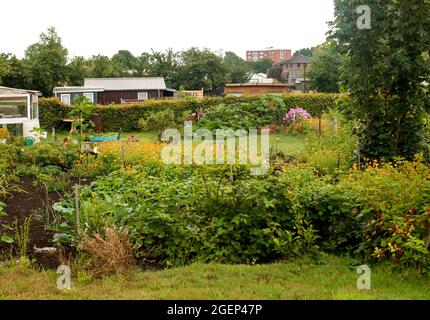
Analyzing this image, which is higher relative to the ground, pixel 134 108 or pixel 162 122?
pixel 134 108

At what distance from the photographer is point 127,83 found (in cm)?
4028

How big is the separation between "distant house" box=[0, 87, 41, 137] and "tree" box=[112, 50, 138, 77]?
34.4m

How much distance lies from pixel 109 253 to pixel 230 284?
1264 mm

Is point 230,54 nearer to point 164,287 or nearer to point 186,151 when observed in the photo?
point 186,151

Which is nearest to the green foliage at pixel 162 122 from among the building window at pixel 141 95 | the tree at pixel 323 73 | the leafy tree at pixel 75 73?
the building window at pixel 141 95

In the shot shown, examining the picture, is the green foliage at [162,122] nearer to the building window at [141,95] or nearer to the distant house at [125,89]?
the distant house at [125,89]

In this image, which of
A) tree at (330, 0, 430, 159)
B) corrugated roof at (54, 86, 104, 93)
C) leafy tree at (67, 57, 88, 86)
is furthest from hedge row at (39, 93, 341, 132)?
tree at (330, 0, 430, 159)

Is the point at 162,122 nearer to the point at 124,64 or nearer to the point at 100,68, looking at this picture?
the point at 100,68

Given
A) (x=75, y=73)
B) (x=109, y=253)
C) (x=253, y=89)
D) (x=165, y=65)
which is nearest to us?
(x=109, y=253)

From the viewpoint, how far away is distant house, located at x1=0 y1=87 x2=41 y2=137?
63.4 ft

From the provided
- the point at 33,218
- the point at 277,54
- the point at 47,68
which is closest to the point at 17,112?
the point at 33,218

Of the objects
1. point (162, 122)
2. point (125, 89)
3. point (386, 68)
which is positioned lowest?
point (162, 122)

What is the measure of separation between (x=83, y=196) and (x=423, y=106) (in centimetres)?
548
